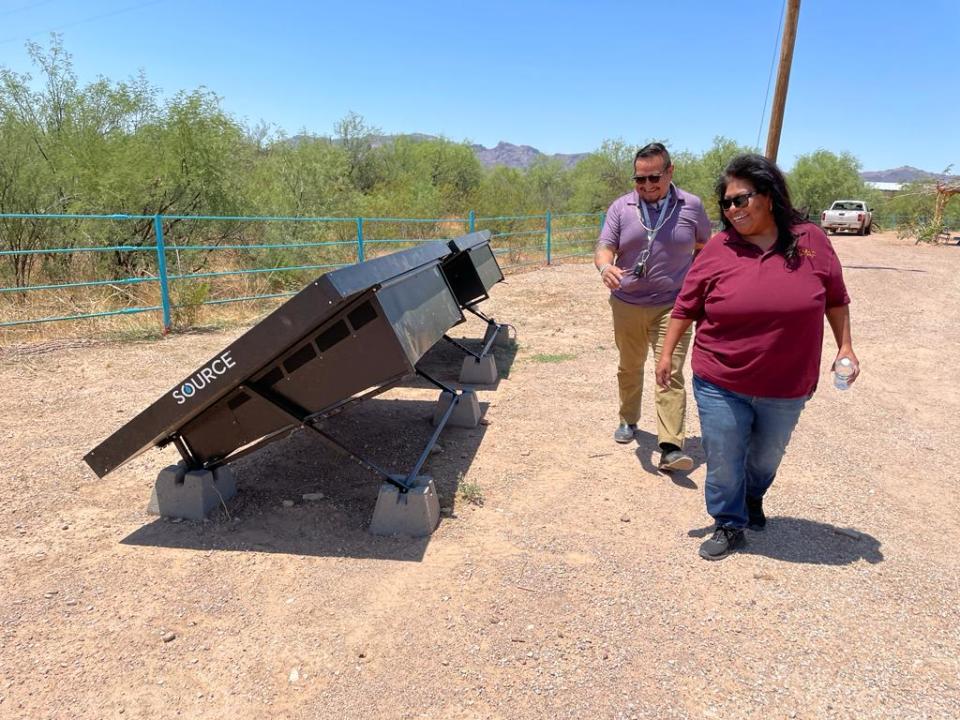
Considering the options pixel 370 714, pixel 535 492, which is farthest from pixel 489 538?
pixel 370 714

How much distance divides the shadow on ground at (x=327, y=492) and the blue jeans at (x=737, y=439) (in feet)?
4.77

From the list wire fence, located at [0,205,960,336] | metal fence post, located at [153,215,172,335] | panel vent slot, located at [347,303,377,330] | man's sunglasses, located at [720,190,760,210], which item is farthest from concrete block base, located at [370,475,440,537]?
metal fence post, located at [153,215,172,335]

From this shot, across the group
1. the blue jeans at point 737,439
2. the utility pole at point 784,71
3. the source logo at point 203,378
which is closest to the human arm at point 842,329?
the blue jeans at point 737,439

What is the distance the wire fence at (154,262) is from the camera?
359 inches

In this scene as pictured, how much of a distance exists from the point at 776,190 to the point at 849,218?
121 feet

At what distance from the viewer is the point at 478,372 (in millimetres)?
6473

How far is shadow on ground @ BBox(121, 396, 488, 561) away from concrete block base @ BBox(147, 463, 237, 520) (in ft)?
0.22

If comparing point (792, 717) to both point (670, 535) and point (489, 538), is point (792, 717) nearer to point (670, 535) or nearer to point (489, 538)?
point (670, 535)

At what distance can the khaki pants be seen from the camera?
4.08m

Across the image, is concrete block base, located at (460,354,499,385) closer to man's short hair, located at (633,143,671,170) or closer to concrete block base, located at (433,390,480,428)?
concrete block base, located at (433,390,480,428)

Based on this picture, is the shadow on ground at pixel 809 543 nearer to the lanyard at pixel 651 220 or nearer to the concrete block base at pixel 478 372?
the lanyard at pixel 651 220

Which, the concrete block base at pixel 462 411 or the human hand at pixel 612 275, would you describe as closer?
the human hand at pixel 612 275

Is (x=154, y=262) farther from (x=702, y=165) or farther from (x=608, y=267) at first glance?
(x=702, y=165)

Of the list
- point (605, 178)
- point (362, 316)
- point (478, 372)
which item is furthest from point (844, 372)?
point (605, 178)
